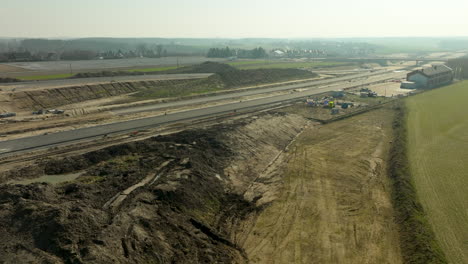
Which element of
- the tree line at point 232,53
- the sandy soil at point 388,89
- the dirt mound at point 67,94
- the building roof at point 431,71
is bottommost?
the sandy soil at point 388,89

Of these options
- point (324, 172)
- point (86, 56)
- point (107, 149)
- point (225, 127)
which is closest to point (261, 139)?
point (225, 127)

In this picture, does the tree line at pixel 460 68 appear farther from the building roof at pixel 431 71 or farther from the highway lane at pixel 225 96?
the highway lane at pixel 225 96

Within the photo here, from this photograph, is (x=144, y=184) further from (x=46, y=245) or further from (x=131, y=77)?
(x=131, y=77)

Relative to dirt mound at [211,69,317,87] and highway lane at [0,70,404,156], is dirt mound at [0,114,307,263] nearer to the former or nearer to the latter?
highway lane at [0,70,404,156]

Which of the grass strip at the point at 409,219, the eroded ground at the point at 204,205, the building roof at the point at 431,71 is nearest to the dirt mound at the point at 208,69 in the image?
the building roof at the point at 431,71

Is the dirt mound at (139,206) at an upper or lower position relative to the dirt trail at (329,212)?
upper

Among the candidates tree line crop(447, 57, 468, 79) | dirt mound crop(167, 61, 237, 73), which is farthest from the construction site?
tree line crop(447, 57, 468, 79)
